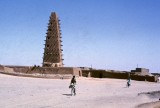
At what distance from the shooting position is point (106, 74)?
155ft

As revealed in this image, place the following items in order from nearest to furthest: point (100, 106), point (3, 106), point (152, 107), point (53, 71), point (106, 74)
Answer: point (3, 106), point (100, 106), point (152, 107), point (53, 71), point (106, 74)

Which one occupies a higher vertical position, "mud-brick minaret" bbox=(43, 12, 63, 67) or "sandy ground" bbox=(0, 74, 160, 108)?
"mud-brick minaret" bbox=(43, 12, 63, 67)

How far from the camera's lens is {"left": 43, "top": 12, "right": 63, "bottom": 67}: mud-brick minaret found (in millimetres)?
48875

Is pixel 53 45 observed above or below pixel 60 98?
above

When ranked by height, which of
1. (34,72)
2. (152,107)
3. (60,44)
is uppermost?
(60,44)

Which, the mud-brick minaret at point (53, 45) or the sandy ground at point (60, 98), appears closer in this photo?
the sandy ground at point (60, 98)

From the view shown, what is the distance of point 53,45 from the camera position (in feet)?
161

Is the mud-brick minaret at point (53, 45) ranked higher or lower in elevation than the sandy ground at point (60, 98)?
higher

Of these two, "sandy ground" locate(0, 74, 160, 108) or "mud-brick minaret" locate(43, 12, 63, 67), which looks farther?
"mud-brick minaret" locate(43, 12, 63, 67)

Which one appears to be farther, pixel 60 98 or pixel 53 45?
pixel 53 45

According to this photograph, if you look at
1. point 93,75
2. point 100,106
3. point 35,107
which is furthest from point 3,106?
point 93,75

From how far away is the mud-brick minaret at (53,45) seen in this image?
48875 mm

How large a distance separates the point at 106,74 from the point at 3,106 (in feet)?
117

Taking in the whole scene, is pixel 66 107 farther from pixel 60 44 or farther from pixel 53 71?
pixel 60 44
